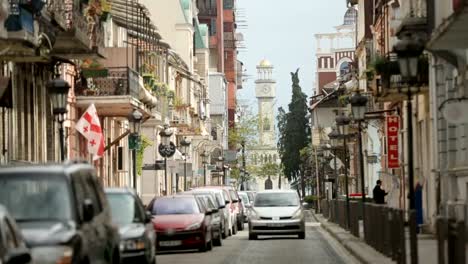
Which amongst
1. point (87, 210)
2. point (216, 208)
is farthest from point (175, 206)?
point (87, 210)

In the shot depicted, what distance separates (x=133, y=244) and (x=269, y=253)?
43.7ft

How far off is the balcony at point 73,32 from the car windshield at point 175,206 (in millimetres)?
5162

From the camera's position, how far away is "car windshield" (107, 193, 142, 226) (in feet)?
87.6

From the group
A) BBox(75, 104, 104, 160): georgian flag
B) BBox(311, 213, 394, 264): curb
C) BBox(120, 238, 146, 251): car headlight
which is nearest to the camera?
BBox(120, 238, 146, 251): car headlight

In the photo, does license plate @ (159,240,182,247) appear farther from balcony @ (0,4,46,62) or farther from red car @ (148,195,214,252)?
balcony @ (0,4,46,62)

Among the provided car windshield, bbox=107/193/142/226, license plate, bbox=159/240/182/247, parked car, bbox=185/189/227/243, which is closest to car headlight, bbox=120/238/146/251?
car windshield, bbox=107/193/142/226

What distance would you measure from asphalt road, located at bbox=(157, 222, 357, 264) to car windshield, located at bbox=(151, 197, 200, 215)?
1.09 meters

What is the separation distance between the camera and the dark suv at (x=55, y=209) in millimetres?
17281

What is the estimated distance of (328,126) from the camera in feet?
461

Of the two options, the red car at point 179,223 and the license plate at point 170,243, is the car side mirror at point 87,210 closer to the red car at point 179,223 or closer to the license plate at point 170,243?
the red car at point 179,223

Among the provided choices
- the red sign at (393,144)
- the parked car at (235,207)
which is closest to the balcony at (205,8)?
the parked car at (235,207)

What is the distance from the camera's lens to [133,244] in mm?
25688

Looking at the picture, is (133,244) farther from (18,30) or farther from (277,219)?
(277,219)

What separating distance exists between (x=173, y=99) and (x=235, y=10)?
10321cm
